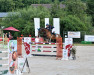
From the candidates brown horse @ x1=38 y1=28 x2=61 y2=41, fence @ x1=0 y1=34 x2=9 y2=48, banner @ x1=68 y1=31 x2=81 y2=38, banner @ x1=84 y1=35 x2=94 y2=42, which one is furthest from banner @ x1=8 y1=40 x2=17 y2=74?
banner @ x1=68 y1=31 x2=81 y2=38

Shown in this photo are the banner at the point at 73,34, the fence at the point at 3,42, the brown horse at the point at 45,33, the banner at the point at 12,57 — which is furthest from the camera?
the banner at the point at 73,34

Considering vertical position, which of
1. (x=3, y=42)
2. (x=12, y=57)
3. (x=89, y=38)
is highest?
(x=12, y=57)

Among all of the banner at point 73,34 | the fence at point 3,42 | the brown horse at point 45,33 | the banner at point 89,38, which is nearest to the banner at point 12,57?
the fence at point 3,42

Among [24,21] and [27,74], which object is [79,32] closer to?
[24,21]

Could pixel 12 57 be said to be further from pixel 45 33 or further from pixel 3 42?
pixel 45 33

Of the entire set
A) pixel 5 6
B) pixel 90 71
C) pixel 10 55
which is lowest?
pixel 90 71

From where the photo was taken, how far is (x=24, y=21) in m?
38.8

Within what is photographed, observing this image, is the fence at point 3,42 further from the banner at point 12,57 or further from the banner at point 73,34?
the banner at point 12,57

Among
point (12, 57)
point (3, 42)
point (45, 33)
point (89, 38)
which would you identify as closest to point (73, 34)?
point (89, 38)

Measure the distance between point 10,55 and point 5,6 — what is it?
73.7 metres

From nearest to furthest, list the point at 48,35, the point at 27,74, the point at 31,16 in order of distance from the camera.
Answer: the point at 27,74
the point at 48,35
the point at 31,16

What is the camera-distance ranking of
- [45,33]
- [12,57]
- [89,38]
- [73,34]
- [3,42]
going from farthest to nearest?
1. [73,34]
2. [89,38]
3. [45,33]
4. [3,42]
5. [12,57]

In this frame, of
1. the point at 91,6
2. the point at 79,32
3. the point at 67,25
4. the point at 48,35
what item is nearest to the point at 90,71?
the point at 48,35

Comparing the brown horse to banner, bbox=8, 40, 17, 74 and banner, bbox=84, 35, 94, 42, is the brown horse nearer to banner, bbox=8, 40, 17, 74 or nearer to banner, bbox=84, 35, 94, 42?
banner, bbox=84, 35, 94, 42
